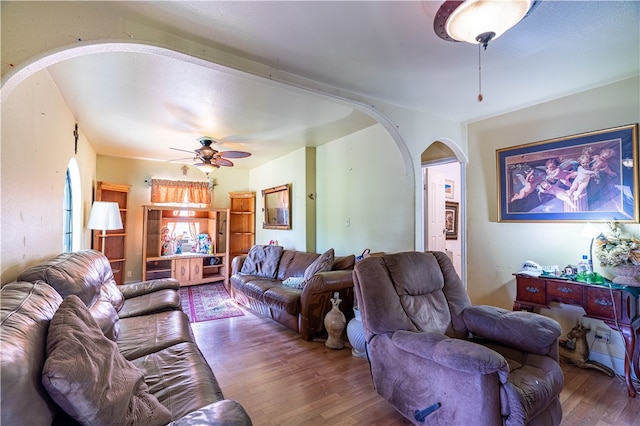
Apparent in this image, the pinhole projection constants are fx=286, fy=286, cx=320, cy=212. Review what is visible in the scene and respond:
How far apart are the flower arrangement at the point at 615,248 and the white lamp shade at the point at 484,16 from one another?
2095 millimetres

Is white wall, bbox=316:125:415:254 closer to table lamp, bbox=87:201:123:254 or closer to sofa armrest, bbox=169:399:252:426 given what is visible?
sofa armrest, bbox=169:399:252:426

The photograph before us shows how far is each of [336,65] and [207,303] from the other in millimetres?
3977

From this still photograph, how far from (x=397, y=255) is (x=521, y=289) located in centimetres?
158

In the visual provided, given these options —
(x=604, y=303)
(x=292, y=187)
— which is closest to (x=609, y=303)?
(x=604, y=303)

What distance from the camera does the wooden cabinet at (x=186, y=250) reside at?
5.53 metres

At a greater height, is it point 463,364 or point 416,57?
point 416,57

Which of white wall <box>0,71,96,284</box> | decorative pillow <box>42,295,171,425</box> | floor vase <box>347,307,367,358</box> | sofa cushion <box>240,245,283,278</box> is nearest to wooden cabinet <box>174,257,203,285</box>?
sofa cushion <box>240,245,283,278</box>

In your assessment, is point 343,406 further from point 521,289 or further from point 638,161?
point 638,161

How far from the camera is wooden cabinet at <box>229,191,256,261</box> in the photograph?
6566 mm

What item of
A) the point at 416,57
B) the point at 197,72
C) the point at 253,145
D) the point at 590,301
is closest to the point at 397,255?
the point at 416,57

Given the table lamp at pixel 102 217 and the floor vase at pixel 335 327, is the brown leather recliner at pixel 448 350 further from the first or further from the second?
the table lamp at pixel 102 217

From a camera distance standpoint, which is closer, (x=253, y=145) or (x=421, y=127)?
(x=421, y=127)

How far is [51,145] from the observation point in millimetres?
2385

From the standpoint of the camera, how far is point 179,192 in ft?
19.6
